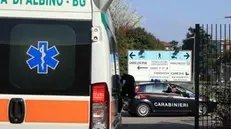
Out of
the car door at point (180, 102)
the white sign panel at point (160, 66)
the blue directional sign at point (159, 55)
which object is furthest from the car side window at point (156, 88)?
the blue directional sign at point (159, 55)

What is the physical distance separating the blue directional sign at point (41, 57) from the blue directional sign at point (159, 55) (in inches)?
998

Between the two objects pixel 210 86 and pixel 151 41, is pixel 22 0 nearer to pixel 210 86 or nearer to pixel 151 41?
pixel 210 86

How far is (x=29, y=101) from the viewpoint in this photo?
4.46 m

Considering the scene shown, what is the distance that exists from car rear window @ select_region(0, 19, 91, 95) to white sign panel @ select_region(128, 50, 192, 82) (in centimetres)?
2522

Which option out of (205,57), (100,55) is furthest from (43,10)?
(205,57)

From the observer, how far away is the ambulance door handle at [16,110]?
176 inches

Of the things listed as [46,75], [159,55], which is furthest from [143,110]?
[46,75]

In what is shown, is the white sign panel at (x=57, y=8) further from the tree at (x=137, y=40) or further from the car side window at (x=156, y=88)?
the tree at (x=137, y=40)

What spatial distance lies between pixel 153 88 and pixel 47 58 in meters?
16.2

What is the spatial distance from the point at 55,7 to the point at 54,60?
54cm

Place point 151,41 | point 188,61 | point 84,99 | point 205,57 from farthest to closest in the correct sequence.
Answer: point 151,41 < point 188,61 < point 205,57 < point 84,99

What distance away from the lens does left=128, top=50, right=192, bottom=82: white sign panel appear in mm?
29828

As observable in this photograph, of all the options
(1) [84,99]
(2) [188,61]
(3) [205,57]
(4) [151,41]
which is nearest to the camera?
(1) [84,99]

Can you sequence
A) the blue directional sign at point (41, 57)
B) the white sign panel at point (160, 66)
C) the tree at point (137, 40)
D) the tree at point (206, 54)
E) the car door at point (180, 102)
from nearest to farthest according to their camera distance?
the blue directional sign at point (41, 57) → the tree at point (206, 54) → the car door at point (180, 102) → the white sign panel at point (160, 66) → the tree at point (137, 40)
